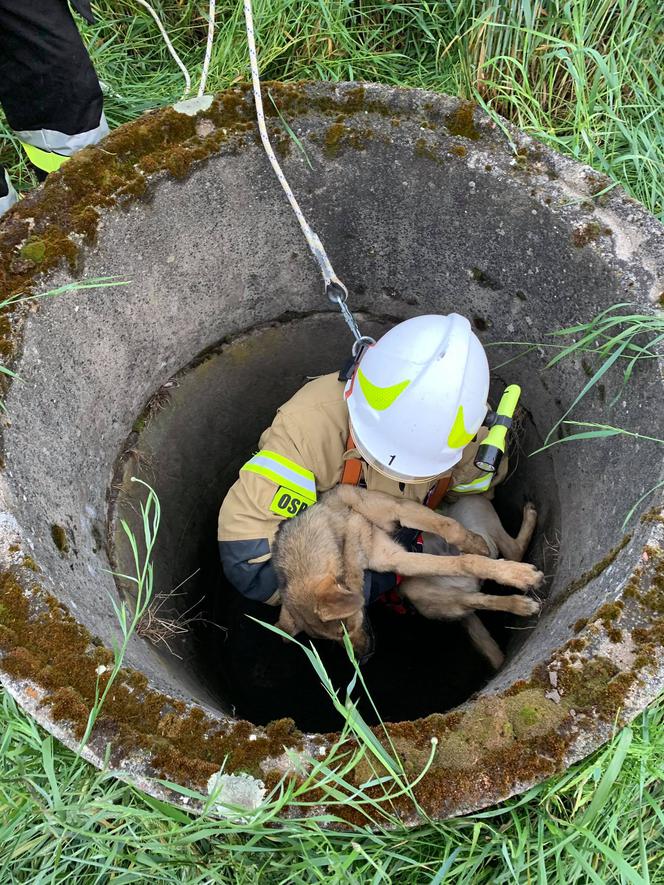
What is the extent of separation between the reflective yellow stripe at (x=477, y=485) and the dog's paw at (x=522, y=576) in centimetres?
47

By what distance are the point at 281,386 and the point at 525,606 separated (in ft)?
5.91

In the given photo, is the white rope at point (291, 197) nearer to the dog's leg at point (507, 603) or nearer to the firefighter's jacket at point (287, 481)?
the firefighter's jacket at point (287, 481)

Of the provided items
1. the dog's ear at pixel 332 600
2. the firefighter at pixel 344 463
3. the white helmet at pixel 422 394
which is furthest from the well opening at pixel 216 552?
the dog's ear at pixel 332 600

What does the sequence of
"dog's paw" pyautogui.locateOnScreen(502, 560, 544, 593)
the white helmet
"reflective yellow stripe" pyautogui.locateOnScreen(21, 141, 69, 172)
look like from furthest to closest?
"reflective yellow stripe" pyautogui.locateOnScreen(21, 141, 69, 172) < "dog's paw" pyautogui.locateOnScreen(502, 560, 544, 593) < the white helmet

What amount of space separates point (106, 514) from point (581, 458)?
2.07 m

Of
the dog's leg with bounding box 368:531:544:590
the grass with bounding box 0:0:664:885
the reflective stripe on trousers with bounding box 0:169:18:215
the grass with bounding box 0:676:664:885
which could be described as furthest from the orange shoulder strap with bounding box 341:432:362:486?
the reflective stripe on trousers with bounding box 0:169:18:215

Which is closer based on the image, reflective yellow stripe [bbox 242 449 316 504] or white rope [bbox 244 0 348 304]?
white rope [bbox 244 0 348 304]

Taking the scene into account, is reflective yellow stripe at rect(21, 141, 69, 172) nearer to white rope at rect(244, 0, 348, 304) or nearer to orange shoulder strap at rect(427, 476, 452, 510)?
white rope at rect(244, 0, 348, 304)

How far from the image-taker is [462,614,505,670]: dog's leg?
9.61ft

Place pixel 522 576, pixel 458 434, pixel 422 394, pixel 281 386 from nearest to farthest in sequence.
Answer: pixel 422 394, pixel 458 434, pixel 522 576, pixel 281 386

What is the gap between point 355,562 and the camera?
103 inches

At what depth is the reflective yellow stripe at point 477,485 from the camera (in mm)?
2895

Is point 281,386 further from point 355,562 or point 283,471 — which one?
point 355,562

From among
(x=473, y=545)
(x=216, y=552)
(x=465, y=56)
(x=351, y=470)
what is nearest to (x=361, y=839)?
(x=473, y=545)
